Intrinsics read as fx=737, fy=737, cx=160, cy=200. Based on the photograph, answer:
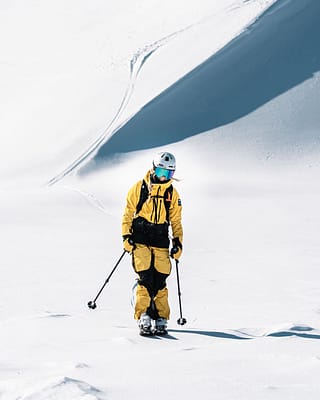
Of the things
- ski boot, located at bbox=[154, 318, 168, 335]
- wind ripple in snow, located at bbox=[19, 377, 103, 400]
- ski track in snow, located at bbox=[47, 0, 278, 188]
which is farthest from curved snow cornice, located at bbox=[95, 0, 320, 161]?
wind ripple in snow, located at bbox=[19, 377, 103, 400]

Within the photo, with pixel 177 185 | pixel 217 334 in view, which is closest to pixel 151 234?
pixel 217 334

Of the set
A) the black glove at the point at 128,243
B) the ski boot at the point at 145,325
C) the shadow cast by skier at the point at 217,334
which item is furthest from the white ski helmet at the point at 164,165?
the shadow cast by skier at the point at 217,334

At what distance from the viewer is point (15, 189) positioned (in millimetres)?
19734

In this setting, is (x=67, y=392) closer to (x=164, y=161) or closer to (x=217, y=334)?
(x=217, y=334)

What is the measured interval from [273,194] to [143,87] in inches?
305

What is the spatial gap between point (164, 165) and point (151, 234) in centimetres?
69

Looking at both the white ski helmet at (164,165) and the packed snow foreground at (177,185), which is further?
the white ski helmet at (164,165)

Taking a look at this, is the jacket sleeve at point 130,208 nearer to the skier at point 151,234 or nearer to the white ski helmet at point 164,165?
the skier at point 151,234

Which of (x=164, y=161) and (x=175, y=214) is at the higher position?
(x=164, y=161)

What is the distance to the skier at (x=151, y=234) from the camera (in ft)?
23.2

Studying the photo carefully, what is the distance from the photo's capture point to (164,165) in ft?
23.0

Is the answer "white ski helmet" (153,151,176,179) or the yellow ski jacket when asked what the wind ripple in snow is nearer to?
the yellow ski jacket

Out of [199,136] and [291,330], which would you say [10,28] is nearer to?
[199,136]

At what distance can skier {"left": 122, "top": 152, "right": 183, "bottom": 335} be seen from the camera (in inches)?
279
